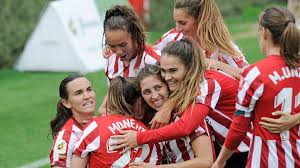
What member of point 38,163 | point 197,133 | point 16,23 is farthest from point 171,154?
point 16,23

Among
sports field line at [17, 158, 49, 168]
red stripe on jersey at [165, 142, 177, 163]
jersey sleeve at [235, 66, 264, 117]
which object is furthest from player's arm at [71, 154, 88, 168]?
sports field line at [17, 158, 49, 168]

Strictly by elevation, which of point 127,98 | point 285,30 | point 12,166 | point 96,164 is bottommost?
point 12,166

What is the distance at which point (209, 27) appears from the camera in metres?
5.83

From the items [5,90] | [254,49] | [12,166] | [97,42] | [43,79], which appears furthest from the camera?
[254,49]

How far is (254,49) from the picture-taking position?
17938 mm

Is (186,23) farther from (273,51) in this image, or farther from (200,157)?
(200,157)

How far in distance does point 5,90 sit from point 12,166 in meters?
5.28

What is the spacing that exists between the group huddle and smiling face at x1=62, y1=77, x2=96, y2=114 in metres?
0.14

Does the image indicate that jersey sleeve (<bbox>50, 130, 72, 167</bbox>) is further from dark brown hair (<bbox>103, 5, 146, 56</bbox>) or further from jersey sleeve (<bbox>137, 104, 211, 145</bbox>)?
dark brown hair (<bbox>103, 5, 146, 56</bbox>)

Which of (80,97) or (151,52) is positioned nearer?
(80,97)

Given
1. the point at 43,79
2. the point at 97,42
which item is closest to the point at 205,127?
the point at 43,79

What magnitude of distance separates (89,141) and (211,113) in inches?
39.2

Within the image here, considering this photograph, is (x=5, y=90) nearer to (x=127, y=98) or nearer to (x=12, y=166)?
(x=12, y=166)

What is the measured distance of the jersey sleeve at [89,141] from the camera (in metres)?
4.94
